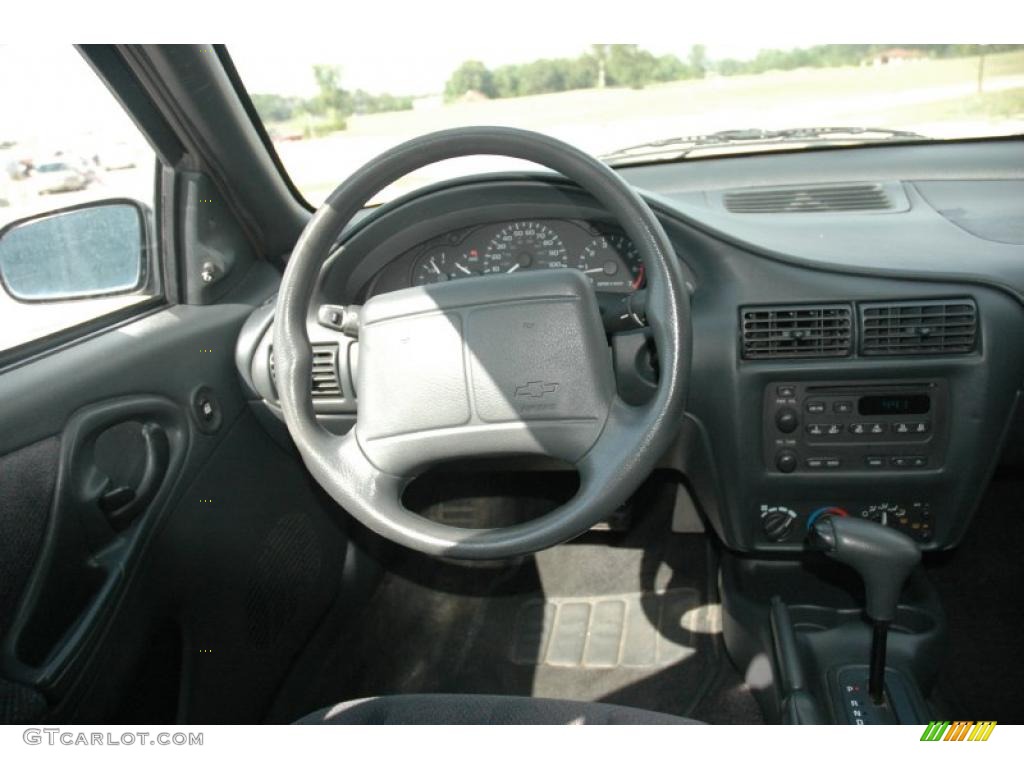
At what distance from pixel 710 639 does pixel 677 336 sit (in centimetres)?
135

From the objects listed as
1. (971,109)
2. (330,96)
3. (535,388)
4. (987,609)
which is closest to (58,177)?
(330,96)

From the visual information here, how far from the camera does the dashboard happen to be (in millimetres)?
1832

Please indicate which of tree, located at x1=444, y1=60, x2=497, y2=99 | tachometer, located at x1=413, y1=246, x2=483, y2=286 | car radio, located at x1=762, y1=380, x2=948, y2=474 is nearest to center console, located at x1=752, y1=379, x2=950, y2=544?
car radio, located at x1=762, y1=380, x2=948, y2=474

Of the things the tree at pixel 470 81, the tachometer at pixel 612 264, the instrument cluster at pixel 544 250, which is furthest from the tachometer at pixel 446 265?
the tree at pixel 470 81

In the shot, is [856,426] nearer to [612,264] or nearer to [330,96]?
[612,264]

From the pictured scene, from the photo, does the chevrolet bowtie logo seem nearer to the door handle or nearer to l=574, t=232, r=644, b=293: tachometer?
l=574, t=232, r=644, b=293: tachometer

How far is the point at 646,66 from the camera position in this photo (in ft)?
6.72

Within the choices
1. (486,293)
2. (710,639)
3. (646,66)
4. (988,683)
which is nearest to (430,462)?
(486,293)

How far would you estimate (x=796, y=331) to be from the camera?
1.87 m

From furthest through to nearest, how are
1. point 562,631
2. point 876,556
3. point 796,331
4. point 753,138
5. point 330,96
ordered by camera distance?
point 562,631, point 753,138, point 330,96, point 796,331, point 876,556

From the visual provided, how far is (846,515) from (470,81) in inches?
53.4

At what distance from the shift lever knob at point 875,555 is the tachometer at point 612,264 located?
0.70m

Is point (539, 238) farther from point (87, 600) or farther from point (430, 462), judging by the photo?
point (87, 600)

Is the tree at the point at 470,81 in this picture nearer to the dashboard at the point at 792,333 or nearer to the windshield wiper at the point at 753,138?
the dashboard at the point at 792,333
